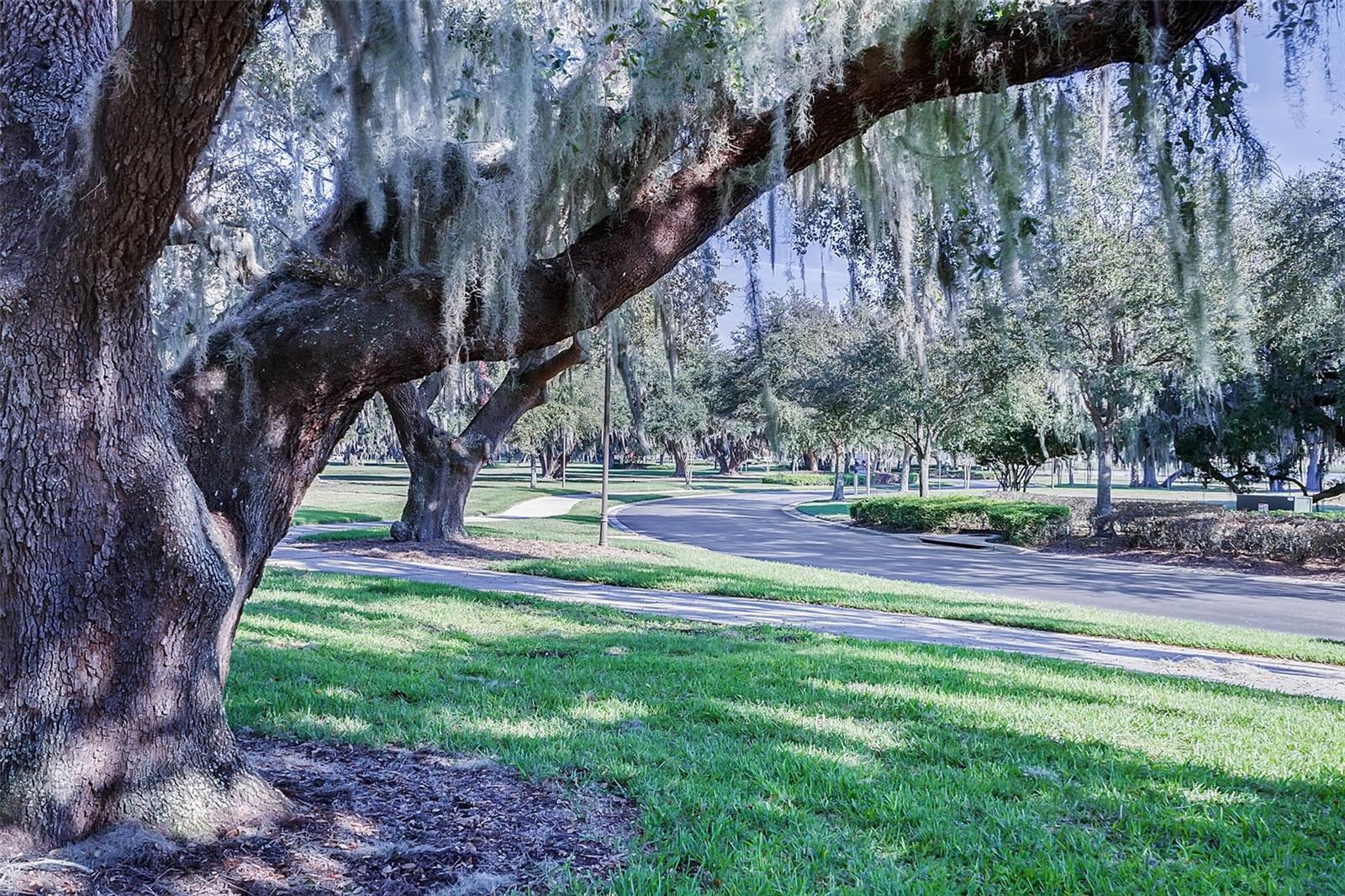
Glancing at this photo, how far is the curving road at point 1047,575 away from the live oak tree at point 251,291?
8191mm

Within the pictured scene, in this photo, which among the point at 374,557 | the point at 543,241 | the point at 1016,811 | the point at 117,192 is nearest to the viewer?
the point at 117,192

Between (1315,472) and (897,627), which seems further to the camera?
(1315,472)

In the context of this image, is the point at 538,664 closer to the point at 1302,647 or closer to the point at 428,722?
the point at 428,722

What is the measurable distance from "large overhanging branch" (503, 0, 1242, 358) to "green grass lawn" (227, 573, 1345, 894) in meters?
1.74

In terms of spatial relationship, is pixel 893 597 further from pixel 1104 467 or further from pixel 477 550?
pixel 1104 467

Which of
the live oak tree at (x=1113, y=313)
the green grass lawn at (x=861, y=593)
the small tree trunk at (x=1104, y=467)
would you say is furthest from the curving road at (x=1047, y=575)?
the live oak tree at (x=1113, y=313)

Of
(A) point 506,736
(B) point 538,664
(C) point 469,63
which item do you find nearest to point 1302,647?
(B) point 538,664

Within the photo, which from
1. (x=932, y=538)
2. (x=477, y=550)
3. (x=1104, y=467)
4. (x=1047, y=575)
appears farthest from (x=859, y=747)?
(x=932, y=538)

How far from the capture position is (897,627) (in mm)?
7207

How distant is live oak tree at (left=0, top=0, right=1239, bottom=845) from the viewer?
6.87 feet

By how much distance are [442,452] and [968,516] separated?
13.3 meters

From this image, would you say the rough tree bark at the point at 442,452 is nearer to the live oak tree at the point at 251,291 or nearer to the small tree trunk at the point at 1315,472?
the live oak tree at the point at 251,291

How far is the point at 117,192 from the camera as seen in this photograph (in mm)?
1973

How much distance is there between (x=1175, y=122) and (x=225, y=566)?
12.3ft
